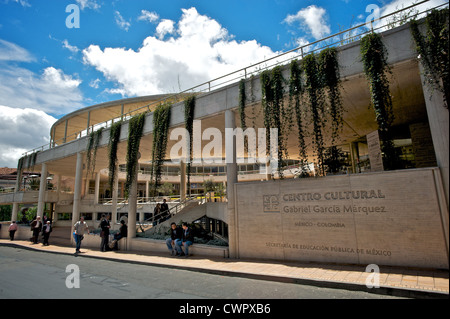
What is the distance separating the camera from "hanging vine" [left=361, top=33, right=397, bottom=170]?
24.0 ft

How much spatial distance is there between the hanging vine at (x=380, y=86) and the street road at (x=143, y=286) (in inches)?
163

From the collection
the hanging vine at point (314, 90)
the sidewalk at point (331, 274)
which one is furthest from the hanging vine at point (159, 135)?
the hanging vine at point (314, 90)

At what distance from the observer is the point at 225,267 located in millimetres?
7949

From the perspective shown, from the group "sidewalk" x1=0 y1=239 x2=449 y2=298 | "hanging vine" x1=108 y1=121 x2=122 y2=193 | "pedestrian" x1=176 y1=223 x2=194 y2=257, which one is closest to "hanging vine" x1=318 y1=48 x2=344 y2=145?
"sidewalk" x1=0 y1=239 x2=449 y2=298

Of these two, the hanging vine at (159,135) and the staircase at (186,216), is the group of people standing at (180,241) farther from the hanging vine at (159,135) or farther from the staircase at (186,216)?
the staircase at (186,216)

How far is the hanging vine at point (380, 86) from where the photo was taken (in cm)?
731

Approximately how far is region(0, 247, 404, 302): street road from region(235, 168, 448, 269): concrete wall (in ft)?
6.94

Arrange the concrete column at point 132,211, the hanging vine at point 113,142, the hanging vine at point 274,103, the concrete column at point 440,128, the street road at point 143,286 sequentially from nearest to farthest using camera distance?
the street road at point 143,286
the concrete column at point 440,128
the hanging vine at point 274,103
the concrete column at point 132,211
the hanging vine at point 113,142

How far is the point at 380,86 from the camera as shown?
24.2 feet

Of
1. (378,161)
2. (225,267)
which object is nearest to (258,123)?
(378,161)

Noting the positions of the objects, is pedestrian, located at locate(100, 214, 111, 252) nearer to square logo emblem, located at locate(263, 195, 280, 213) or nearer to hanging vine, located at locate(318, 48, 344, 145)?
square logo emblem, located at locate(263, 195, 280, 213)
